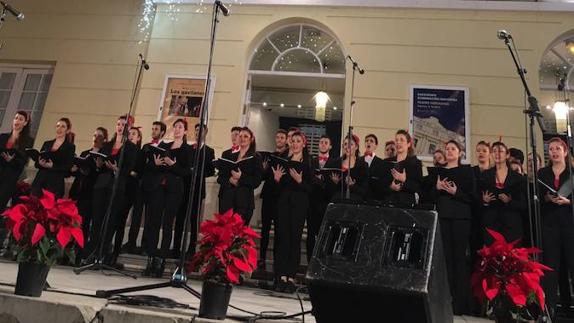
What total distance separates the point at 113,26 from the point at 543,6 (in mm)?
5800

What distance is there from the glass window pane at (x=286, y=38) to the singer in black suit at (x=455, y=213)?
131 inches

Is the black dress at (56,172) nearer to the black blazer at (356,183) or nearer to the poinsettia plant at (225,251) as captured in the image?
the black blazer at (356,183)

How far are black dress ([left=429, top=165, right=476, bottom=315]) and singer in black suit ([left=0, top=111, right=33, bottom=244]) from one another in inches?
146

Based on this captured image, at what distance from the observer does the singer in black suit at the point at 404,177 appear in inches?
132

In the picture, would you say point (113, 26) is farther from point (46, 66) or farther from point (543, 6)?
point (543, 6)

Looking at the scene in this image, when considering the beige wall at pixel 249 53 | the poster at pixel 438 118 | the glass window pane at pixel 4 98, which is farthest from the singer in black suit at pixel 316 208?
the glass window pane at pixel 4 98

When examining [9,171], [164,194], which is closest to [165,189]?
[164,194]

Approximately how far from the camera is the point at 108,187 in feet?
12.1

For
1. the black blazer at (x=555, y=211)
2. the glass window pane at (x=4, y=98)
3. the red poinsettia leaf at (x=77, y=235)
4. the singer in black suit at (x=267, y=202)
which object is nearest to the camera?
the red poinsettia leaf at (x=77, y=235)

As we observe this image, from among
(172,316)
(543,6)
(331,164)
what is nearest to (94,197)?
(331,164)

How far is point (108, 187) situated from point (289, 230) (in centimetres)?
160

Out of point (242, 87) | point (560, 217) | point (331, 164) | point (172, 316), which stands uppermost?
point (242, 87)

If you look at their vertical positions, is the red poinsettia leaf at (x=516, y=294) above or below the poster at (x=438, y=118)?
below

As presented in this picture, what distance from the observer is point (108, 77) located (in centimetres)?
610
